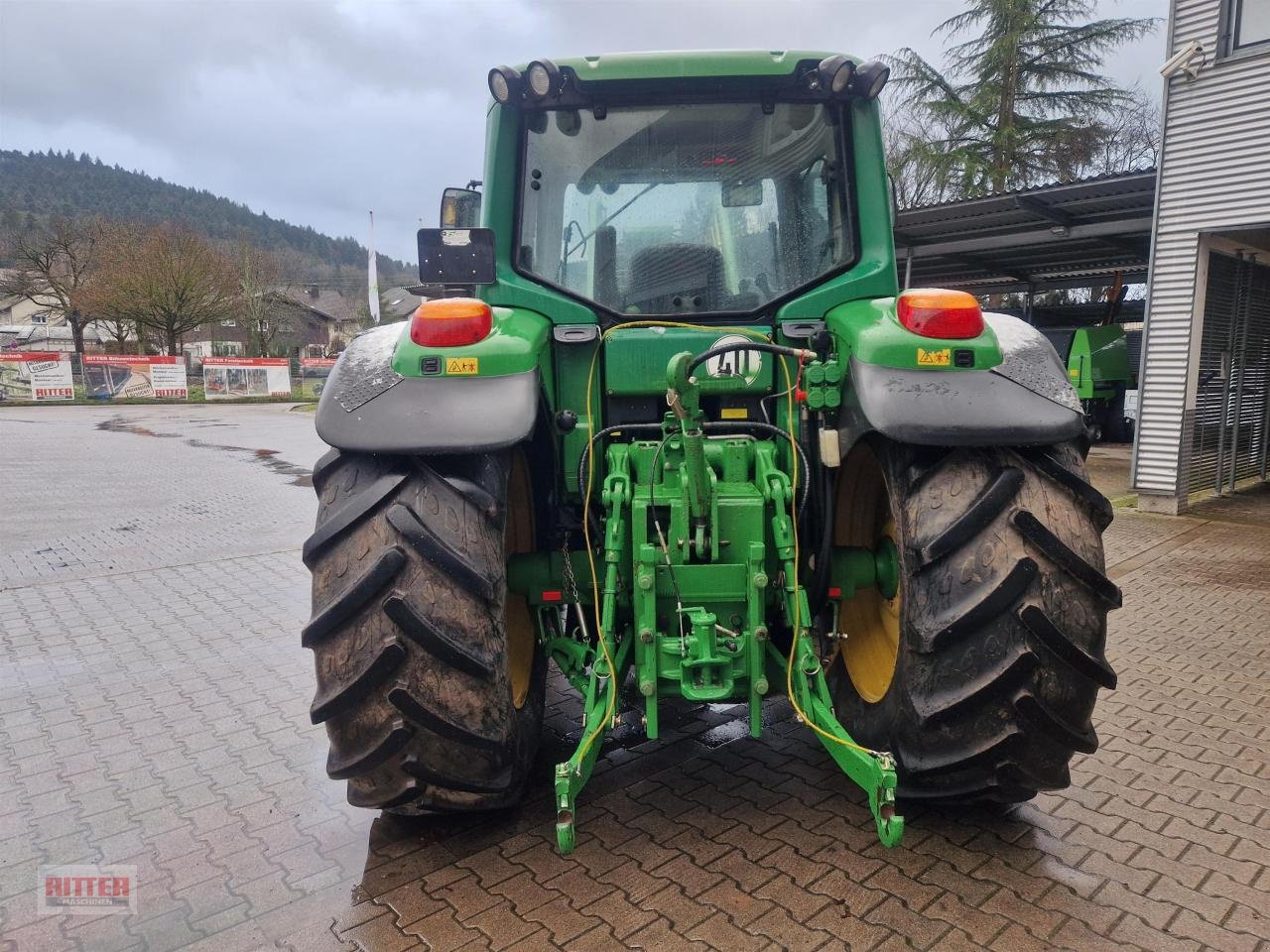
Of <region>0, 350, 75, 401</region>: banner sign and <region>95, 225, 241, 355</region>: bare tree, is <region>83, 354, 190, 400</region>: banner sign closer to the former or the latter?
<region>0, 350, 75, 401</region>: banner sign

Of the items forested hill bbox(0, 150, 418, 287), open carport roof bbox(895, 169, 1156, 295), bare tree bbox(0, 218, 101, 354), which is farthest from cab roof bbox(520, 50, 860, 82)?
forested hill bbox(0, 150, 418, 287)

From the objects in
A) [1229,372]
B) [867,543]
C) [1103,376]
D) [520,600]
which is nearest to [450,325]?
[520,600]

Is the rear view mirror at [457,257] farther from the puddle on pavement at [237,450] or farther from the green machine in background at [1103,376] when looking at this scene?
the green machine in background at [1103,376]

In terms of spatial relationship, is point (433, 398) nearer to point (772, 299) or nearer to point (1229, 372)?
point (772, 299)

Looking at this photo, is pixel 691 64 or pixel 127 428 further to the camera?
pixel 127 428

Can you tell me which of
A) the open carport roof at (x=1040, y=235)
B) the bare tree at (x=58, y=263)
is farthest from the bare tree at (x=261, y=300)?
the open carport roof at (x=1040, y=235)

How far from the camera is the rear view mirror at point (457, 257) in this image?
2.99 metres

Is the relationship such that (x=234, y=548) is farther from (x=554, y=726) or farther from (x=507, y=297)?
(x=507, y=297)

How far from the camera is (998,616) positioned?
233cm

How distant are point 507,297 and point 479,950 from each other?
2.07 m

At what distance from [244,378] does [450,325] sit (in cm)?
3516

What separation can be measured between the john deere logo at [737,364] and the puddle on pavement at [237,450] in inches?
313

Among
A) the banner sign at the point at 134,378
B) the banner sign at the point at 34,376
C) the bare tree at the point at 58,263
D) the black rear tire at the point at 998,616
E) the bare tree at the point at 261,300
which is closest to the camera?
the black rear tire at the point at 998,616

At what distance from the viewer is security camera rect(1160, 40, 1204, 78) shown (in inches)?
326
